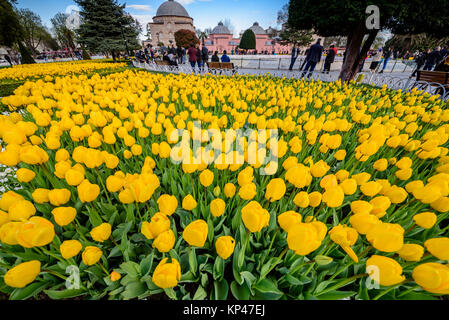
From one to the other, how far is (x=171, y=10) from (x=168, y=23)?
545 centimetres

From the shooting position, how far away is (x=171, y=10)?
227 feet

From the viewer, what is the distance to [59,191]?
113 cm

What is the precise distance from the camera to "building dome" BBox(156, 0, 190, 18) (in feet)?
226

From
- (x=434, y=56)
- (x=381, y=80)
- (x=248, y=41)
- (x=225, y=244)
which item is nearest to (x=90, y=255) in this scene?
(x=225, y=244)

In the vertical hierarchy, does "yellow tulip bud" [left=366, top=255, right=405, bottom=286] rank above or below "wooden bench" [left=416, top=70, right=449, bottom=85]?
below

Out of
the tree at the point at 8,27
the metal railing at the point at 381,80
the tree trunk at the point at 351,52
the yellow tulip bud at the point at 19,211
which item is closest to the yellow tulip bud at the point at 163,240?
the yellow tulip bud at the point at 19,211

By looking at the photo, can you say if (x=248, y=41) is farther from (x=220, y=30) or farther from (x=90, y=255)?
(x=90, y=255)

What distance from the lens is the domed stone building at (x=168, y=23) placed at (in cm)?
6775

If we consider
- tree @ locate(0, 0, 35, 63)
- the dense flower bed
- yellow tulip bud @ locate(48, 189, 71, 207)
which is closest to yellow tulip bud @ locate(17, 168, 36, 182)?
yellow tulip bud @ locate(48, 189, 71, 207)

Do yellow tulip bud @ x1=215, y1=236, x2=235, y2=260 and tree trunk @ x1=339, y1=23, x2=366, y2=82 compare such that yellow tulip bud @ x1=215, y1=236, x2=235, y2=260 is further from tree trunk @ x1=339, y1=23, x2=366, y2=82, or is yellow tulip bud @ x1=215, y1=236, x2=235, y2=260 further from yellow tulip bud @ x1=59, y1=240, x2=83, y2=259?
tree trunk @ x1=339, y1=23, x2=366, y2=82

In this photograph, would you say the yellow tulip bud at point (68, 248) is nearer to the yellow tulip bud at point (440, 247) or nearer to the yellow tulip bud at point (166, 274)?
the yellow tulip bud at point (166, 274)

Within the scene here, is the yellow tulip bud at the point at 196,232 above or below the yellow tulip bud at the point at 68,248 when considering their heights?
above

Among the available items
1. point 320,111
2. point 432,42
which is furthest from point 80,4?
point 432,42

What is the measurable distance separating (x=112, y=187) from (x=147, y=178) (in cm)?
26
